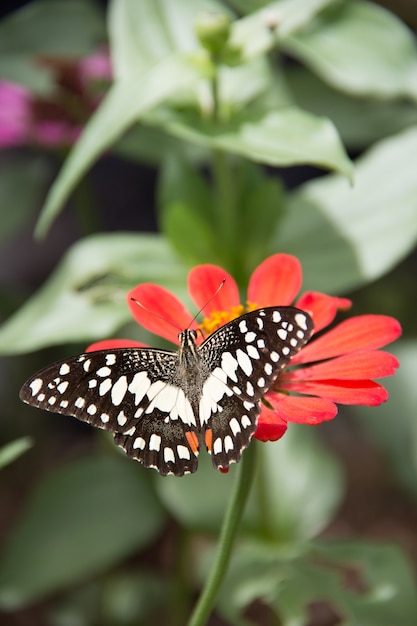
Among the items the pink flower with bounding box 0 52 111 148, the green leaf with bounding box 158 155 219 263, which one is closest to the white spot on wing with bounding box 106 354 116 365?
the green leaf with bounding box 158 155 219 263

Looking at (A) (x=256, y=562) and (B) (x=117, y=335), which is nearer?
(A) (x=256, y=562)

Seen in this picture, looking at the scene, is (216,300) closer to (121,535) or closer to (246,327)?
(246,327)

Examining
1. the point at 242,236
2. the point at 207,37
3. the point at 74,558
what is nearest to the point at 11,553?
the point at 74,558

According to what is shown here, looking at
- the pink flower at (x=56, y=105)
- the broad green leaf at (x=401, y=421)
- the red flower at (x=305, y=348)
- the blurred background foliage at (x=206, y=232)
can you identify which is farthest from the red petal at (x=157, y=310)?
the pink flower at (x=56, y=105)

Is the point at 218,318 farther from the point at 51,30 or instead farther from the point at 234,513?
the point at 51,30

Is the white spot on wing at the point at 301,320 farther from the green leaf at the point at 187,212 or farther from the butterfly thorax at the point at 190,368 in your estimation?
the green leaf at the point at 187,212

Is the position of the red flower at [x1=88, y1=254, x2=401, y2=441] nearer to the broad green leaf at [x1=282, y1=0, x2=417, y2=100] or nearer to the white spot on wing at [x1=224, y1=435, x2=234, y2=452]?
the white spot on wing at [x1=224, y1=435, x2=234, y2=452]
